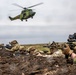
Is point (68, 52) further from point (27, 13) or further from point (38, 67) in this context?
point (27, 13)

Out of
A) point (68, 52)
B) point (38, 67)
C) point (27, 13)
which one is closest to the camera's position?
point (68, 52)

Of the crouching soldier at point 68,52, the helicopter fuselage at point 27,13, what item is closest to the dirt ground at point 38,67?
the crouching soldier at point 68,52

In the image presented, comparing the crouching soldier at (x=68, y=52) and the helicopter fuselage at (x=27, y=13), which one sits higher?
the helicopter fuselage at (x=27, y=13)

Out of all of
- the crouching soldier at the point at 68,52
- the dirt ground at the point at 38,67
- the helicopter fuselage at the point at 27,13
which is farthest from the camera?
the helicopter fuselage at the point at 27,13

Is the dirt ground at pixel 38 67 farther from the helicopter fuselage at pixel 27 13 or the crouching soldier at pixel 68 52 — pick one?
the helicopter fuselage at pixel 27 13

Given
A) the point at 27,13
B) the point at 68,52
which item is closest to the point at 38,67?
the point at 68,52

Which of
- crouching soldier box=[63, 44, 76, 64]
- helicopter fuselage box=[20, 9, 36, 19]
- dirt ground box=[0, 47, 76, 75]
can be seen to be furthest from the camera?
helicopter fuselage box=[20, 9, 36, 19]

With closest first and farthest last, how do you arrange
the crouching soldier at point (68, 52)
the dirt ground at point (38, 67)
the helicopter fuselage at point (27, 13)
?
the dirt ground at point (38, 67) < the crouching soldier at point (68, 52) < the helicopter fuselage at point (27, 13)

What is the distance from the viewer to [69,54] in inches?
488

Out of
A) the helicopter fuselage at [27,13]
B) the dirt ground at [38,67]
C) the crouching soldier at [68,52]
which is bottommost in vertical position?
the dirt ground at [38,67]

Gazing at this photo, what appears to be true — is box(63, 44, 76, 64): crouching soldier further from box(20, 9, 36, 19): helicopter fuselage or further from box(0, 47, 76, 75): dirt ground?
box(20, 9, 36, 19): helicopter fuselage

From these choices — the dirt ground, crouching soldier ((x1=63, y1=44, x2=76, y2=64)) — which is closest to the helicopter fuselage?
the dirt ground

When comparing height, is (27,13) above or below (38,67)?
above

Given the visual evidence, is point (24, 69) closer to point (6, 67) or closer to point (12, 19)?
point (6, 67)
